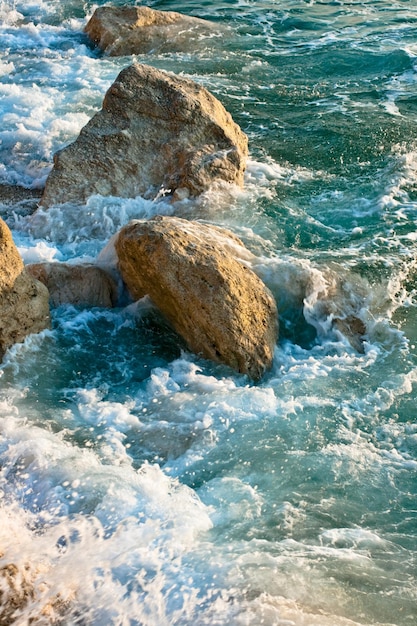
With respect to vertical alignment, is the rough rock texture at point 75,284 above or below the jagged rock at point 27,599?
above

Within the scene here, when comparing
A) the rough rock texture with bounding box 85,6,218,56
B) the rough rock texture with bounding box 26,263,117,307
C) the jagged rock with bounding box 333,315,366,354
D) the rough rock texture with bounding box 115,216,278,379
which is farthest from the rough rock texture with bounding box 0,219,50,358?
the rough rock texture with bounding box 85,6,218,56

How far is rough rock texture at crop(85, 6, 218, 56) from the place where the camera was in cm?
1264

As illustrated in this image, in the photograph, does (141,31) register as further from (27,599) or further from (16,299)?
(27,599)

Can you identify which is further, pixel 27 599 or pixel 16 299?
pixel 16 299

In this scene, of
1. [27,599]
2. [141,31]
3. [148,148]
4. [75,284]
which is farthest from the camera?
[141,31]

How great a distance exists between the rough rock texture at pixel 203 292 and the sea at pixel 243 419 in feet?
0.51

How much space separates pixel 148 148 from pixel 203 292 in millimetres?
2745

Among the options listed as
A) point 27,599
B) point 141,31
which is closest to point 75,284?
point 27,599

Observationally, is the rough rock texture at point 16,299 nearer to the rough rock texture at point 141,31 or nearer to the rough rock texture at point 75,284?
the rough rock texture at point 75,284

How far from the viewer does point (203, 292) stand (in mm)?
5719

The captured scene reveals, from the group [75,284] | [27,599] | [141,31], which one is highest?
[141,31]

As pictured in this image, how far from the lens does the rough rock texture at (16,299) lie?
5656mm

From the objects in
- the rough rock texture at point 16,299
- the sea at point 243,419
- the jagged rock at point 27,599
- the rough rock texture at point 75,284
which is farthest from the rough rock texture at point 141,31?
the jagged rock at point 27,599

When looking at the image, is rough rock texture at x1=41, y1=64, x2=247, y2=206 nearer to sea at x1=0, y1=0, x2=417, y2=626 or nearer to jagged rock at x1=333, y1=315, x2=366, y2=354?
sea at x1=0, y1=0, x2=417, y2=626
